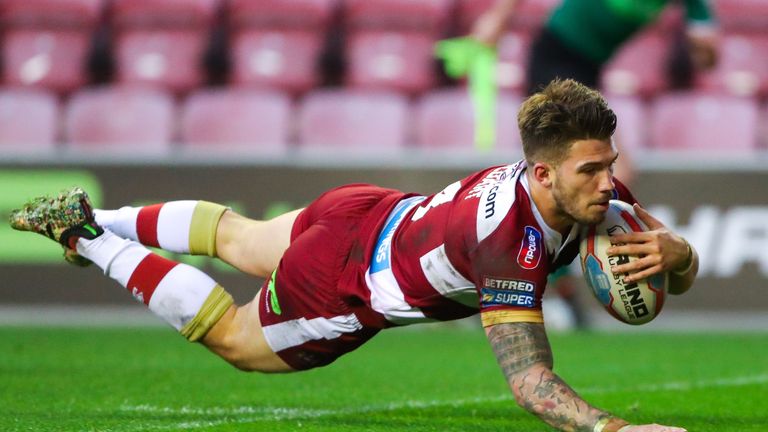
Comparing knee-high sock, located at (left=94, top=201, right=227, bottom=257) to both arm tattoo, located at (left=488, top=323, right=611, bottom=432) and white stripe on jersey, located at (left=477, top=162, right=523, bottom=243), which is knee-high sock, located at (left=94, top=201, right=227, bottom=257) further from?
arm tattoo, located at (left=488, top=323, right=611, bottom=432)

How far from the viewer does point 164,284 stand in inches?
182

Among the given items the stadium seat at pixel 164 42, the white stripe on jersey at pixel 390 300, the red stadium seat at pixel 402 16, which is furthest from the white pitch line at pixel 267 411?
the stadium seat at pixel 164 42

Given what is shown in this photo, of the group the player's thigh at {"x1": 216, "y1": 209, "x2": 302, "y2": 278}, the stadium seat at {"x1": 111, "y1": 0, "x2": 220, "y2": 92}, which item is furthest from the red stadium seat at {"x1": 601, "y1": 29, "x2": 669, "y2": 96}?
the player's thigh at {"x1": 216, "y1": 209, "x2": 302, "y2": 278}

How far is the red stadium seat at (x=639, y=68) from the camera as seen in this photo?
10.2 meters

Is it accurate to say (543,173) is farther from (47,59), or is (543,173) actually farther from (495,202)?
(47,59)

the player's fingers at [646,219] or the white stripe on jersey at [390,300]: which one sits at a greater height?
the player's fingers at [646,219]

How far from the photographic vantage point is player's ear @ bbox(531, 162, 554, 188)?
3766 millimetres

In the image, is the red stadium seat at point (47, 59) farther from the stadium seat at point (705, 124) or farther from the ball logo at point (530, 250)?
the ball logo at point (530, 250)

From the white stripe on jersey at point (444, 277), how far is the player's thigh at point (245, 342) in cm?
82

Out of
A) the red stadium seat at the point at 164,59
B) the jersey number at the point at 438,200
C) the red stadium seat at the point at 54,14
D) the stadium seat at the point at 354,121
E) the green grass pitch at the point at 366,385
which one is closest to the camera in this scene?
the jersey number at the point at 438,200

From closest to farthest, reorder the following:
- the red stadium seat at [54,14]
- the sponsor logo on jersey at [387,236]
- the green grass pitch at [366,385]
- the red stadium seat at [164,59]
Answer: the sponsor logo on jersey at [387,236]
the green grass pitch at [366,385]
the red stadium seat at [164,59]
the red stadium seat at [54,14]

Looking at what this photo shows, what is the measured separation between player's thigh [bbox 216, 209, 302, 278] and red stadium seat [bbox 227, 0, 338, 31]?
5.87 meters

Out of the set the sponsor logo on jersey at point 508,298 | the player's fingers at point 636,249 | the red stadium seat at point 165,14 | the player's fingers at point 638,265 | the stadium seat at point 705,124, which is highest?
the red stadium seat at point 165,14

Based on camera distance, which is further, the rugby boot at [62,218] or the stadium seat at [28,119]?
the stadium seat at [28,119]
